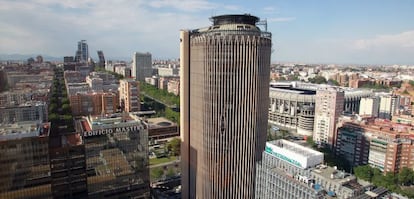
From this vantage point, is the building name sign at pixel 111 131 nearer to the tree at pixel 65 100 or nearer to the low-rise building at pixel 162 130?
the low-rise building at pixel 162 130

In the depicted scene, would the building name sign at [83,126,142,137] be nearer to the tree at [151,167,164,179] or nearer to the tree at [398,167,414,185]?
the tree at [151,167,164,179]

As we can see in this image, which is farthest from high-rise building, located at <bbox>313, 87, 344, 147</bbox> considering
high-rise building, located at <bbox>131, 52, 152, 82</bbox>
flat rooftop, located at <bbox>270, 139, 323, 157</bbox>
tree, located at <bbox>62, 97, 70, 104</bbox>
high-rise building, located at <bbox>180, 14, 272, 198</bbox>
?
high-rise building, located at <bbox>131, 52, 152, 82</bbox>

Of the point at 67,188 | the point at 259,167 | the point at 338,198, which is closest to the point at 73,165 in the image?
the point at 67,188

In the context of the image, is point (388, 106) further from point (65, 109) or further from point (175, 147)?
point (65, 109)

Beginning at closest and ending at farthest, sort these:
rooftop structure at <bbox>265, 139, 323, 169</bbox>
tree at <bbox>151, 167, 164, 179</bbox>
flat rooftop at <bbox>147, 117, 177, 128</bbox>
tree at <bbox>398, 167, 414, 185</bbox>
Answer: rooftop structure at <bbox>265, 139, 323, 169</bbox>
tree at <bbox>398, 167, 414, 185</bbox>
tree at <bbox>151, 167, 164, 179</bbox>
flat rooftop at <bbox>147, 117, 177, 128</bbox>

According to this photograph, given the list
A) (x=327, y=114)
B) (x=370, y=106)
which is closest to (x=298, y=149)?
(x=327, y=114)

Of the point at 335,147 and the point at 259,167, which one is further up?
the point at 259,167

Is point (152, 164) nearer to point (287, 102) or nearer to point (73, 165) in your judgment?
point (73, 165)
